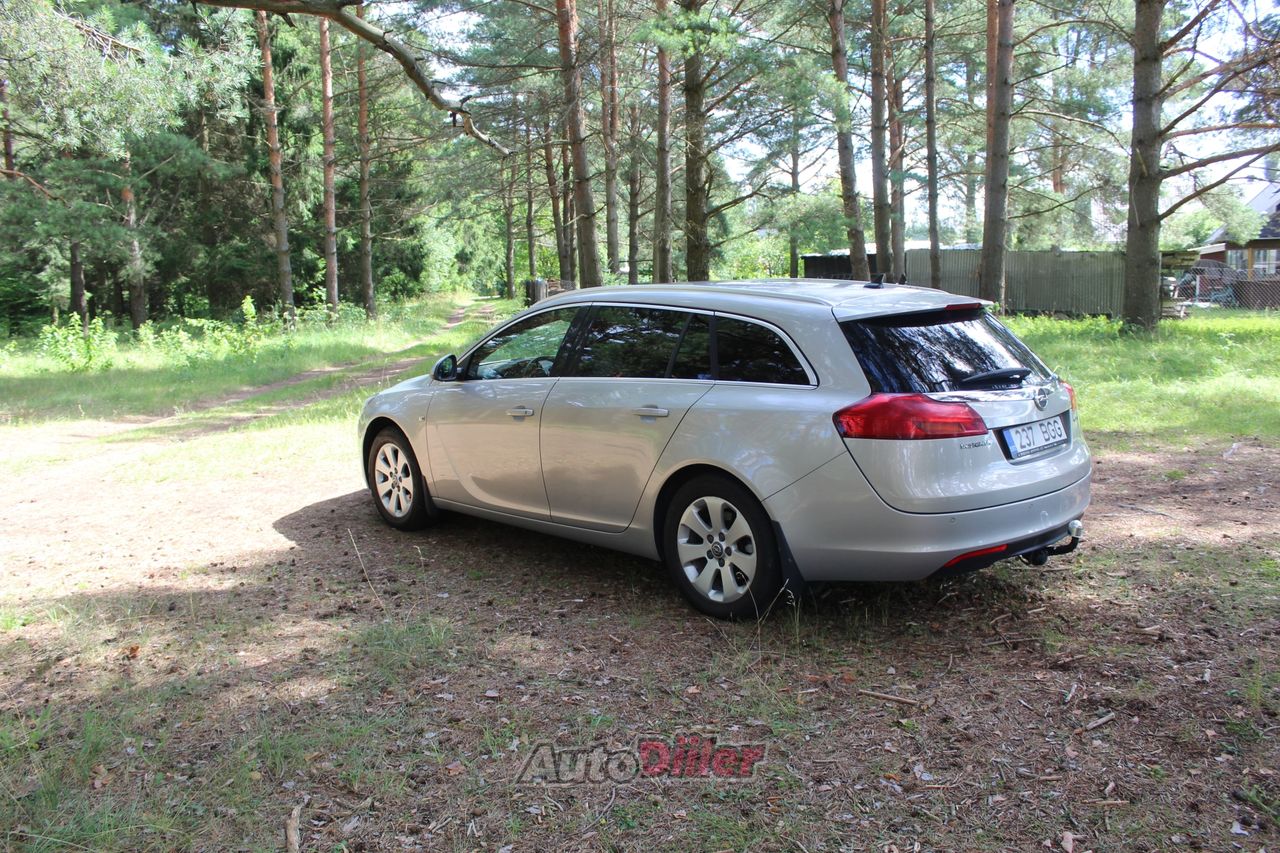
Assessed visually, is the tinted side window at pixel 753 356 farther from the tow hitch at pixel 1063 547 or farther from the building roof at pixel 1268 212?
the building roof at pixel 1268 212

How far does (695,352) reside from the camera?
4773 mm

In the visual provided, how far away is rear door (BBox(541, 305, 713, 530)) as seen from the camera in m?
4.74

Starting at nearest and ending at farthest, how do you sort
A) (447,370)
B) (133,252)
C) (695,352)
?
(695,352) < (447,370) < (133,252)

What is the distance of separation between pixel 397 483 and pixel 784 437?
133 inches

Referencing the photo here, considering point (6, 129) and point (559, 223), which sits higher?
point (559, 223)

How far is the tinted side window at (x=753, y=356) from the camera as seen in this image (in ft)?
14.3

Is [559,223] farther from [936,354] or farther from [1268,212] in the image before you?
[936,354]

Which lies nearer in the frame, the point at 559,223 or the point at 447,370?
the point at 447,370

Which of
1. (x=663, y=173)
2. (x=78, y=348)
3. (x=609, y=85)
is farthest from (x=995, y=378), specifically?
(x=78, y=348)

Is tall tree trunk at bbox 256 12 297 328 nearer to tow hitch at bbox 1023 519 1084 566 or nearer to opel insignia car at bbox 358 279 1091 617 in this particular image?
opel insignia car at bbox 358 279 1091 617

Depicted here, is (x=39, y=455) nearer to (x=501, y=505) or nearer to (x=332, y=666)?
(x=501, y=505)

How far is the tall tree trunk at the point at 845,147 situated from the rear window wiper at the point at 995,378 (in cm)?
1322

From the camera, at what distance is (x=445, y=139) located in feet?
94.6

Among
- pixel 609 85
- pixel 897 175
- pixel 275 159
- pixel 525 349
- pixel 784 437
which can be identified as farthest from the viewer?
pixel 275 159
